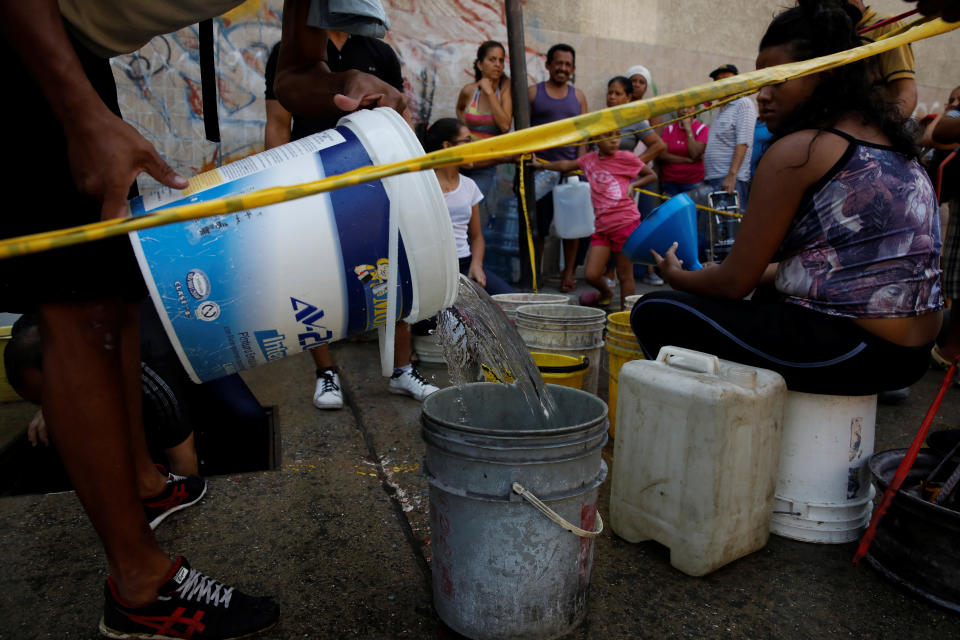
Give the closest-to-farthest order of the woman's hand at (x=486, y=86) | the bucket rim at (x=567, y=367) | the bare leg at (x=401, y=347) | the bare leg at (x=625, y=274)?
the bucket rim at (x=567, y=367)
the bare leg at (x=401, y=347)
the bare leg at (x=625, y=274)
the woman's hand at (x=486, y=86)

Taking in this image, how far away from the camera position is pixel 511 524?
135 centimetres

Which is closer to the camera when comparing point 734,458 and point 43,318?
point 43,318

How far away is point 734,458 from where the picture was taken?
1.70 metres

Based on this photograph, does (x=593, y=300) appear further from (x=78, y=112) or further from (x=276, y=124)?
(x=78, y=112)

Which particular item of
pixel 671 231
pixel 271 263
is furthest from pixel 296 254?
pixel 671 231

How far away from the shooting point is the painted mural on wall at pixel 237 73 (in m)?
4.79

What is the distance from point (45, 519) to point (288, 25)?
163cm

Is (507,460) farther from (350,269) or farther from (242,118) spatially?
(242,118)

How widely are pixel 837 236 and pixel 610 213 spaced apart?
10.3 ft

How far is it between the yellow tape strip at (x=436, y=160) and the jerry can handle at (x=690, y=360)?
0.78 meters

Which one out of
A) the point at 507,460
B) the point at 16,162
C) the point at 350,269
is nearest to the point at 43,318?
the point at 16,162

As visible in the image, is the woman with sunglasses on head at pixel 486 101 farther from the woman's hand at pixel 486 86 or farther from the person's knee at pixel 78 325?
the person's knee at pixel 78 325

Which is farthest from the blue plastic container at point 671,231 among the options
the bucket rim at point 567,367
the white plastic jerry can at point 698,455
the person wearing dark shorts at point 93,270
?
the person wearing dark shorts at point 93,270

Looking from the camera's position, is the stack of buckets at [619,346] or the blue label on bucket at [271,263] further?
the stack of buckets at [619,346]
